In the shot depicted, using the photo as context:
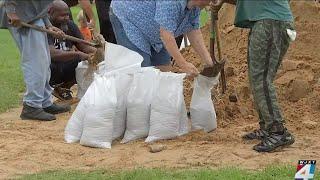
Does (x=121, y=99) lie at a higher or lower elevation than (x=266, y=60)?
lower

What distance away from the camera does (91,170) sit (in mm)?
4918

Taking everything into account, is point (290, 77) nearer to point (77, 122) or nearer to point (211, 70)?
point (211, 70)

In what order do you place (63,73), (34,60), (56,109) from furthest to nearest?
(63,73) < (56,109) < (34,60)

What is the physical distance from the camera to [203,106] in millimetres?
5871

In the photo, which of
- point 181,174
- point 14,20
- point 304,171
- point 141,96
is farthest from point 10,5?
point 304,171

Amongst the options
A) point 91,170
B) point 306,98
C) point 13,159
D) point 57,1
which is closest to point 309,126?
point 306,98

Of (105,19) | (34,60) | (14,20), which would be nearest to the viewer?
(14,20)

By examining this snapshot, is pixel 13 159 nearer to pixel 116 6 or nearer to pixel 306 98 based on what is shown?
pixel 116 6

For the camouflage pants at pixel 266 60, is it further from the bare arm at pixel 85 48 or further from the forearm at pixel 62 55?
the bare arm at pixel 85 48

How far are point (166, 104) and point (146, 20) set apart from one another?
725mm

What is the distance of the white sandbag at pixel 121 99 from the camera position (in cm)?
574

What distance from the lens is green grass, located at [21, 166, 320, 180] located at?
15.0 ft

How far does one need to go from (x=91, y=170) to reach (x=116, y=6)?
64.0 inches

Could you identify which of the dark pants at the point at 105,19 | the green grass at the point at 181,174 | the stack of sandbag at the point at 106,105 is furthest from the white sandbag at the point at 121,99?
the dark pants at the point at 105,19
